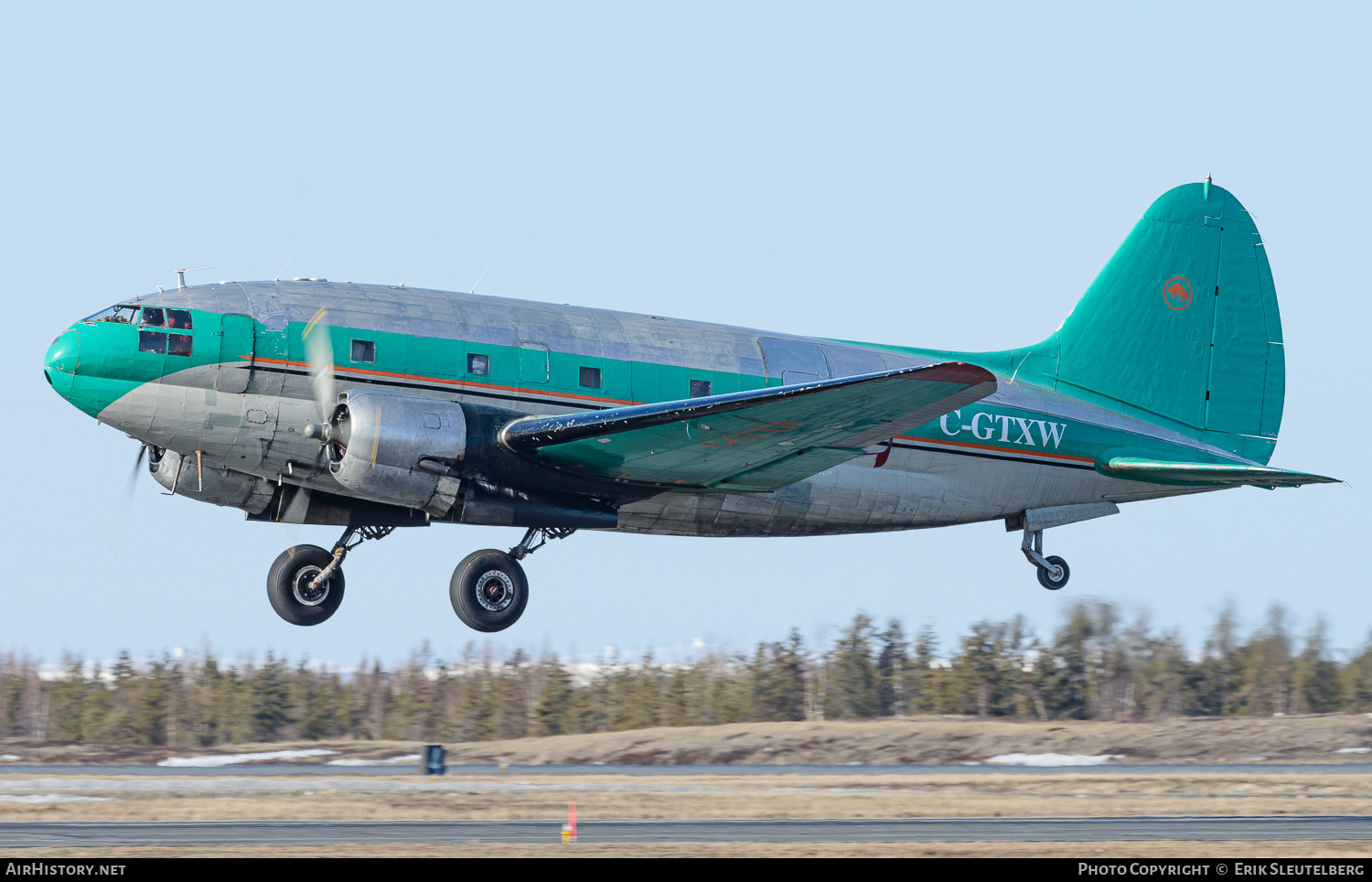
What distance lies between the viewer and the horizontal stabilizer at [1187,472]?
25641 mm

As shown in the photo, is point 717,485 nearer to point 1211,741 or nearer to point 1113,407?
point 1113,407

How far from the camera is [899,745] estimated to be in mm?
32406

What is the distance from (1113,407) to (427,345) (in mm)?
13038

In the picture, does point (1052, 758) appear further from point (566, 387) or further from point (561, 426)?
point (561, 426)

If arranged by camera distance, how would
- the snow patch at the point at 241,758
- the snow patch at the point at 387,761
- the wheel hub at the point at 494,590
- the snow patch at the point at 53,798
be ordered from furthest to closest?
the snow patch at the point at 241,758 → the snow patch at the point at 387,761 → the wheel hub at the point at 494,590 → the snow patch at the point at 53,798

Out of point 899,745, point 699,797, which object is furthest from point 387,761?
point 899,745

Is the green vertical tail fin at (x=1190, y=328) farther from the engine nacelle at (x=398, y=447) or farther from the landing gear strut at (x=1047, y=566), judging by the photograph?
the engine nacelle at (x=398, y=447)

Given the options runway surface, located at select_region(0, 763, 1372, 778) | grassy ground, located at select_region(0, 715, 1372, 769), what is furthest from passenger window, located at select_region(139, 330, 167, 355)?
grassy ground, located at select_region(0, 715, 1372, 769)

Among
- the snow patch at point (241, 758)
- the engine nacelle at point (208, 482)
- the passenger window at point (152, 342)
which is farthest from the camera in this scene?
the snow patch at point (241, 758)

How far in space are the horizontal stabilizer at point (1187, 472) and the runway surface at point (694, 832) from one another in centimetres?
763

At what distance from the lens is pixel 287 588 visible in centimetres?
2284

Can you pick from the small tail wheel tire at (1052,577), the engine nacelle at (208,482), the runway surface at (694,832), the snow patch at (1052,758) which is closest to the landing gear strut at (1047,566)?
the small tail wheel tire at (1052,577)

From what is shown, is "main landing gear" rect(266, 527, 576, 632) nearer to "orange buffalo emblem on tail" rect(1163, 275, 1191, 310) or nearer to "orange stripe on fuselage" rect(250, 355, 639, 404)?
"orange stripe on fuselage" rect(250, 355, 639, 404)

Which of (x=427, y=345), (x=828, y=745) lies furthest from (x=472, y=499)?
(x=828, y=745)
